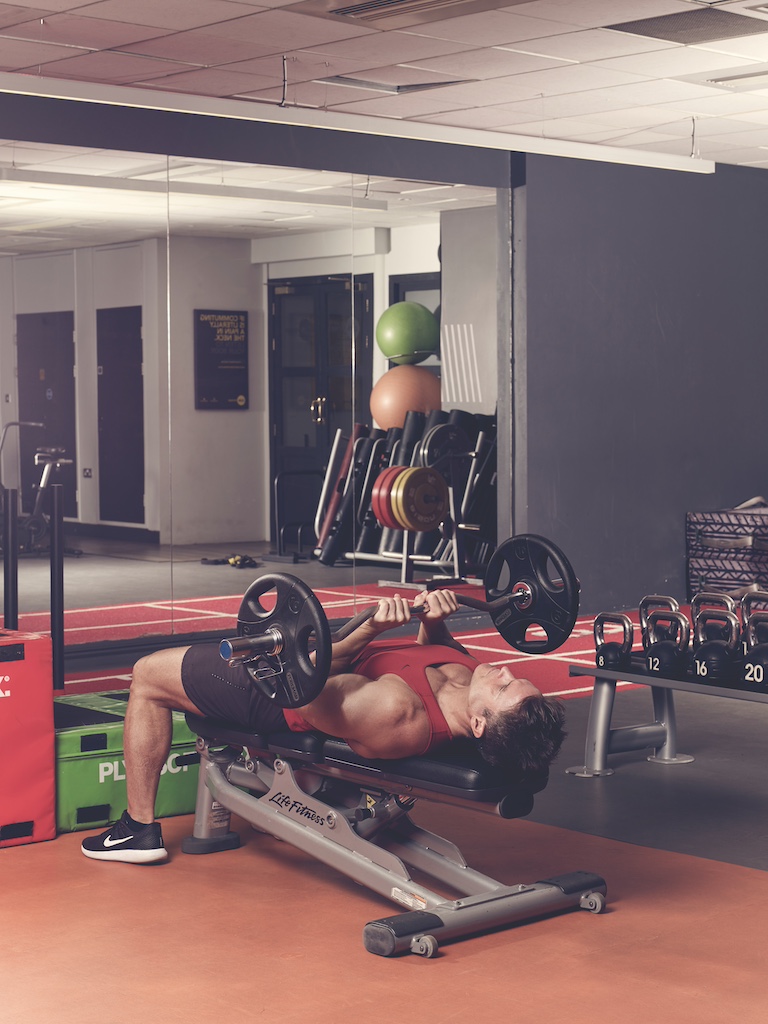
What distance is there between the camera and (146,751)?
4031mm

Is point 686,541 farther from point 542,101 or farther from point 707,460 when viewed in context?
point 542,101

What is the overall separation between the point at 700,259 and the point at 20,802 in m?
6.08

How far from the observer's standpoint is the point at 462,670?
378cm

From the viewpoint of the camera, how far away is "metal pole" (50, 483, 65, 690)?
5805mm

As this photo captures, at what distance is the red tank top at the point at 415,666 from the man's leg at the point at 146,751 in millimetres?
434

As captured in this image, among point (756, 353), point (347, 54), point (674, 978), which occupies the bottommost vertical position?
point (674, 978)

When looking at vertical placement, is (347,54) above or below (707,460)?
above

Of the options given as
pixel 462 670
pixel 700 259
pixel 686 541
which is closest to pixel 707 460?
pixel 686 541

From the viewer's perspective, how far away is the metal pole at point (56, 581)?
5805 mm

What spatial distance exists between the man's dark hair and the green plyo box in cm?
122

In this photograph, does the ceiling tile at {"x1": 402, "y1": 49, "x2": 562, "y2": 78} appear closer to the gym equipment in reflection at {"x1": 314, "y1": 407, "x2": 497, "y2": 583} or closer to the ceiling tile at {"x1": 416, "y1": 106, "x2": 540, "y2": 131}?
the ceiling tile at {"x1": 416, "y1": 106, "x2": 540, "y2": 131}

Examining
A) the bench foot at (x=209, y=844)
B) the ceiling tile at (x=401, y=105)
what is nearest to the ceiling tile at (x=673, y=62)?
the ceiling tile at (x=401, y=105)

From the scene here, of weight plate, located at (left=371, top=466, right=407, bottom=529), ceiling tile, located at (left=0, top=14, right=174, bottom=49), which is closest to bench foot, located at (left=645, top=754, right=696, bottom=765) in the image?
weight plate, located at (left=371, top=466, right=407, bottom=529)

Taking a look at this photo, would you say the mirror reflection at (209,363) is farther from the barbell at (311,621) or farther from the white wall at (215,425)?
the barbell at (311,621)
